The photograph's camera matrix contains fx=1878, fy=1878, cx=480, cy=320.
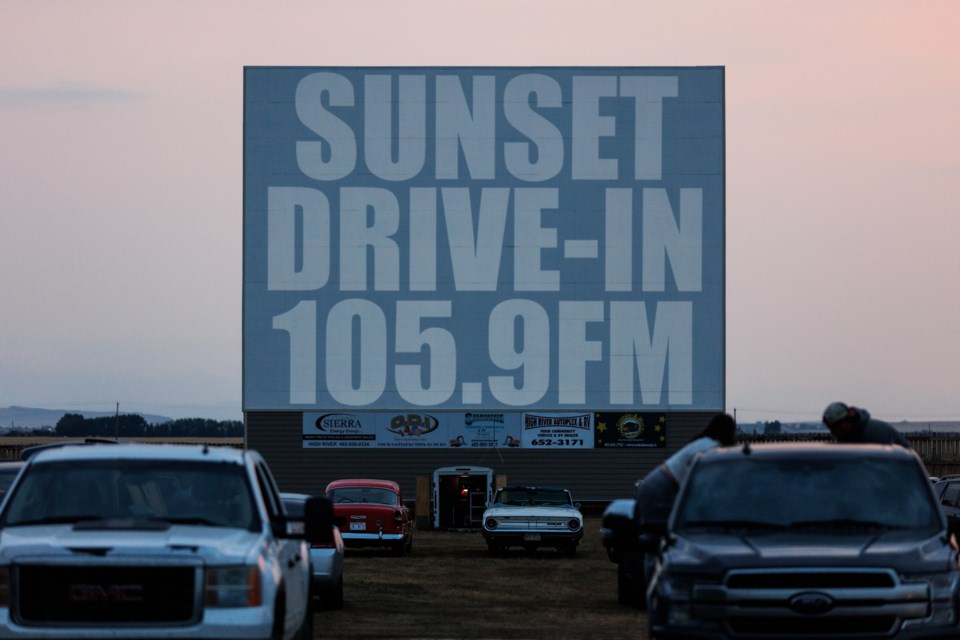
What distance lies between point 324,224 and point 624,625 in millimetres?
37780

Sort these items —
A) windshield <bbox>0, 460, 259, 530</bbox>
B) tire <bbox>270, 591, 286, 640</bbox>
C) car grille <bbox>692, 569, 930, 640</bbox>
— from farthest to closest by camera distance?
windshield <bbox>0, 460, 259, 530</bbox>, tire <bbox>270, 591, 286, 640</bbox>, car grille <bbox>692, 569, 930, 640</bbox>

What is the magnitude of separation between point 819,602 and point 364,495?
86.8 feet

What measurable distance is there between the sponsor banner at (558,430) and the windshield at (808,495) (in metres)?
45.4

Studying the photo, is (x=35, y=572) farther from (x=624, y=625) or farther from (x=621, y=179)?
(x=621, y=179)

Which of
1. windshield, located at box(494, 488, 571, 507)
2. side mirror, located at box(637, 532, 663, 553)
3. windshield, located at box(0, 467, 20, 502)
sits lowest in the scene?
windshield, located at box(494, 488, 571, 507)

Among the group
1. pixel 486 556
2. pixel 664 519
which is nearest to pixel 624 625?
pixel 664 519

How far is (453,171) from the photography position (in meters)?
58.5

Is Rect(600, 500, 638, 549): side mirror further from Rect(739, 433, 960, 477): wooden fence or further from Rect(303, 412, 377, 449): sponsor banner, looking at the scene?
Rect(739, 433, 960, 477): wooden fence

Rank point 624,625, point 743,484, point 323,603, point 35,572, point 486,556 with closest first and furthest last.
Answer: point 35,572 < point 743,484 < point 624,625 < point 323,603 < point 486,556

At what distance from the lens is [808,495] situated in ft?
43.9

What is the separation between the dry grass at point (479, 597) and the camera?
836 inches

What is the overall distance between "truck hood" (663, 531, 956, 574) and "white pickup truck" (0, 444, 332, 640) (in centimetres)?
292

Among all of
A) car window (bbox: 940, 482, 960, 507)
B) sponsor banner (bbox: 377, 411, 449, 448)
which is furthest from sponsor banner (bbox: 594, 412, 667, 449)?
car window (bbox: 940, 482, 960, 507)

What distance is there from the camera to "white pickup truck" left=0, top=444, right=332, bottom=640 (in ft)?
41.5
